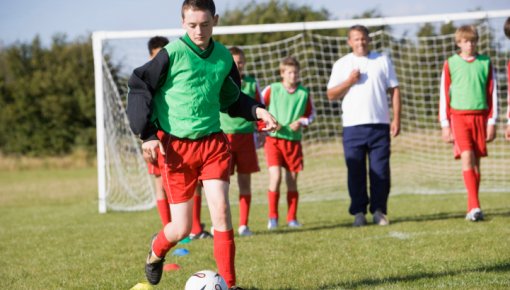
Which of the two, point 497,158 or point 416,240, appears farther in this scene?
point 497,158

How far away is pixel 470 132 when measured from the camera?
779 centimetres

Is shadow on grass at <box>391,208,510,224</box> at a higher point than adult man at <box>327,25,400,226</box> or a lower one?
lower

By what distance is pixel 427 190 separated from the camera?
12.3 meters

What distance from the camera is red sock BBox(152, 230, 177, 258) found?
15.3 ft

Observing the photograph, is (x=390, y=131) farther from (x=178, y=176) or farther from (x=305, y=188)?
(x=305, y=188)

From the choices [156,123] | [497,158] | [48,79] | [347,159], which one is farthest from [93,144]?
[156,123]

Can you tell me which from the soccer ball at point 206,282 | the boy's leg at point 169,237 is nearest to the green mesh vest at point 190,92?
the boy's leg at point 169,237

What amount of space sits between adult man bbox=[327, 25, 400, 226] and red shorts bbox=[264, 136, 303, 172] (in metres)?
0.62

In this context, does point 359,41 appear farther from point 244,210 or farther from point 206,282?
point 206,282

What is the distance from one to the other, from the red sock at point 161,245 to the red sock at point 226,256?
359 millimetres

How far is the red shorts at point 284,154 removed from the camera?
27.4ft

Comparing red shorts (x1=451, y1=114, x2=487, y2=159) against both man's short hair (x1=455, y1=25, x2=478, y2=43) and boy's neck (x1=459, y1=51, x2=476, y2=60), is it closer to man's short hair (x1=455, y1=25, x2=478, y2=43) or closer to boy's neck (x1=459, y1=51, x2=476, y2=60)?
boy's neck (x1=459, y1=51, x2=476, y2=60)

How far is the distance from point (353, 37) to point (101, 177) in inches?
196

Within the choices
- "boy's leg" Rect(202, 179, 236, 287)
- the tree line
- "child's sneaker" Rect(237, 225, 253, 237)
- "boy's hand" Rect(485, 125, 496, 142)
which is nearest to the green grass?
"child's sneaker" Rect(237, 225, 253, 237)
